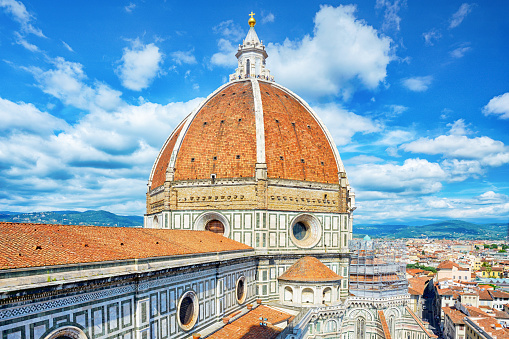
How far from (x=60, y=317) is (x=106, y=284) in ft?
6.48

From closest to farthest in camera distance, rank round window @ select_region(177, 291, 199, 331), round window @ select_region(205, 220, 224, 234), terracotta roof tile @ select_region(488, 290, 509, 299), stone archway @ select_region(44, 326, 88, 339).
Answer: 1. stone archway @ select_region(44, 326, 88, 339)
2. round window @ select_region(177, 291, 199, 331)
3. round window @ select_region(205, 220, 224, 234)
4. terracotta roof tile @ select_region(488, 290, 509, 299)

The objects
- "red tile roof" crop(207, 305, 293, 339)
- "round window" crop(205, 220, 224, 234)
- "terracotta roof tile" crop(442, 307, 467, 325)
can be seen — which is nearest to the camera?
"red tile roof" crop(207, 305, 293, 339)

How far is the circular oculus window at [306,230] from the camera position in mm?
30281

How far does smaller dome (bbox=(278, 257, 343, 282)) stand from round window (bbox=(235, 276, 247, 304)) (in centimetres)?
362

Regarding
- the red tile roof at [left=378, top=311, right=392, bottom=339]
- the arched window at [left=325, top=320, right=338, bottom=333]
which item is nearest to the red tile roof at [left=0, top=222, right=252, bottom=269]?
the arched window at [left=325, top=320, right=338, bottom=333]

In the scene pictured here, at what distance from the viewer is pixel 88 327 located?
12742 mm

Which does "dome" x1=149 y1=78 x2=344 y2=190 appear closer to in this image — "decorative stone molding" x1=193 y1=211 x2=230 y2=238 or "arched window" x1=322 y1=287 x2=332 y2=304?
"decorative stone molding" x1=193 y1=211 x2=230 y2=238

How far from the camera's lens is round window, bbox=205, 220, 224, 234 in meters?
29.1

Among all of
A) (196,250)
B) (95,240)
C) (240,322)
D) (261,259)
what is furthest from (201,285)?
(261,259)

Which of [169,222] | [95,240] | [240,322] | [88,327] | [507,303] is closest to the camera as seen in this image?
[88,327]

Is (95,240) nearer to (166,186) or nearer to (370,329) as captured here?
(166,186)

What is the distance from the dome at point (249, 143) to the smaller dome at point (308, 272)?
6717 millimetres

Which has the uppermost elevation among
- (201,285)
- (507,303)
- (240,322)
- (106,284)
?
(106,284)

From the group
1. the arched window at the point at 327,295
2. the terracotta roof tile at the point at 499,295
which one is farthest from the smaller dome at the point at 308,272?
the terracotta roof tile at the point at 499,295
